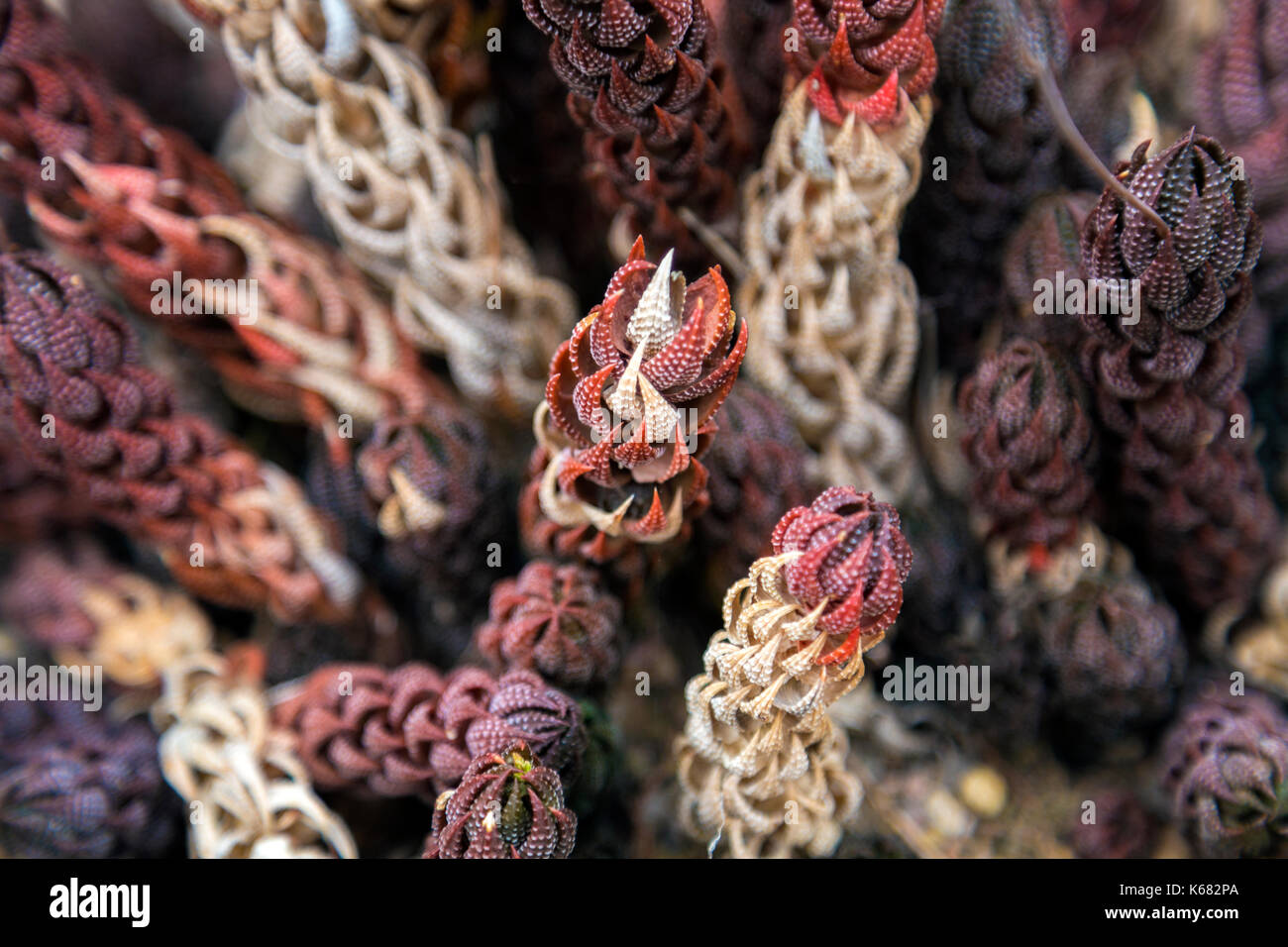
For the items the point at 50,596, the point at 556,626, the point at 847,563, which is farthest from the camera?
the point at 50,596

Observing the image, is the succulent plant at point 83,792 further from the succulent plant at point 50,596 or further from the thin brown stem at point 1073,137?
the thin brown stem at point 1073,137

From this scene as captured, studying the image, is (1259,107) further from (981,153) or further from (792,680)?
(792,680)

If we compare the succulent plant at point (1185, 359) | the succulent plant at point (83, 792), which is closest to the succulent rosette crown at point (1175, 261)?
the succulent plant at point (1185, 359)

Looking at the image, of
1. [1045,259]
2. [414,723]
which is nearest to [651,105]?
[1045,259]

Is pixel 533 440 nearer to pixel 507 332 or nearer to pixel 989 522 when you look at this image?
pixel 507 332

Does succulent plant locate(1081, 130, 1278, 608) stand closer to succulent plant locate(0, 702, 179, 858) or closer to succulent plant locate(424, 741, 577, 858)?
succulent plant locate(424, 741, 577, 858)
